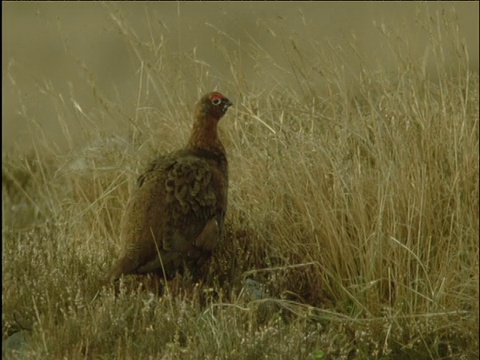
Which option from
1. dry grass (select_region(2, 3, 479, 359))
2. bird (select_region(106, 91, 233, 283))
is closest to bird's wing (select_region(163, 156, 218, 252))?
bird (select_region(106, 91, 233, 283))

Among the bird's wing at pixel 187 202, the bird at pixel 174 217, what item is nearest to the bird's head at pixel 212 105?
the bird at pixel 174 217

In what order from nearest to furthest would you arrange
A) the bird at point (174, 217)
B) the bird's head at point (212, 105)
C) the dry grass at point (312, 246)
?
the dry grass at point (312, 246) → the bird at point (174, 217) → the bird's head at point (212, 105)

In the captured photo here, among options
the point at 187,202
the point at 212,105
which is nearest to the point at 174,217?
the point at 187,202

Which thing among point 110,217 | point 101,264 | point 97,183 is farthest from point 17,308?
point 97,183

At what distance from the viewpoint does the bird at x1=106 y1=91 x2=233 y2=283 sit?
6.02m

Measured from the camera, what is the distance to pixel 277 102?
24.1ft

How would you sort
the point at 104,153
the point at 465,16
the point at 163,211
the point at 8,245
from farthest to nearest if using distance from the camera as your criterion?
1. the point at 465,16
2. the point at 104,153
3. the point at 8,245
4. the point at 163,211

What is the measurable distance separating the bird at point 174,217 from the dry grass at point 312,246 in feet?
0.43

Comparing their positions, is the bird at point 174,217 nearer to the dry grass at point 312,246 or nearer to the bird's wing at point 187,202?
the bird's wing at point 187,202

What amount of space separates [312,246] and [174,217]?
76 centimetres

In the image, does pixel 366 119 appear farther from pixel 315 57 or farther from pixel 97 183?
pixel 97 183

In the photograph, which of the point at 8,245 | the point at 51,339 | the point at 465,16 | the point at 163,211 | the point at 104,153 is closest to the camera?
the point at 51,339

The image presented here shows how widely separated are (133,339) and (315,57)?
202 centimetres

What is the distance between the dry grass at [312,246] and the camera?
5.66 m
